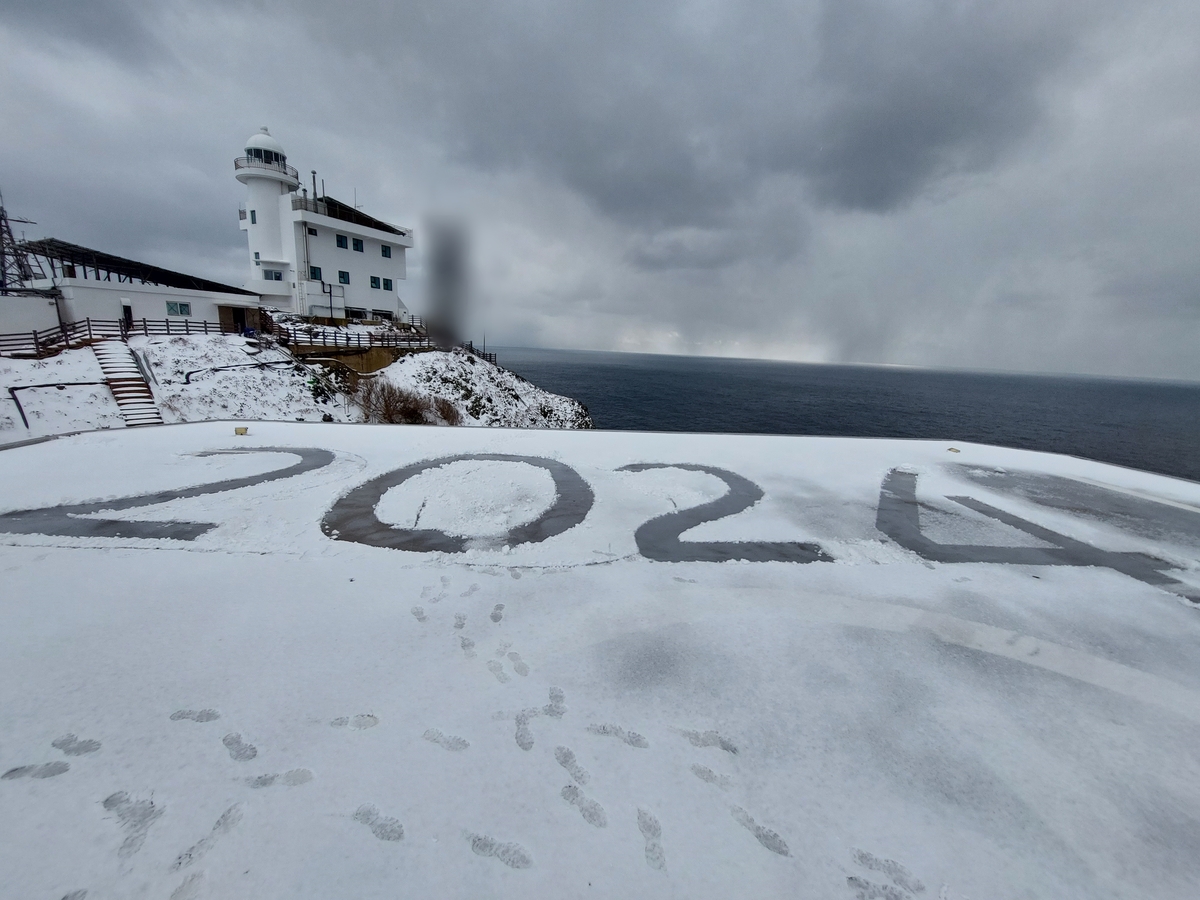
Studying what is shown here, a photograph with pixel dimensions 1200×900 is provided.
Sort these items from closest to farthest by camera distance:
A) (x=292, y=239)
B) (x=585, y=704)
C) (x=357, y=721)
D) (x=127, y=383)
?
(x=357, y=721) < (x=585, y=704) < (x=127, y=383) < (x=292, y=239)

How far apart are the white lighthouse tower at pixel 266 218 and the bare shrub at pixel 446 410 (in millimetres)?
20016

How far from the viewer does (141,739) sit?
120 inches

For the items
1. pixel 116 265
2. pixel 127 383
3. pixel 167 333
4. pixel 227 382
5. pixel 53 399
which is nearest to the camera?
pixel 53 399

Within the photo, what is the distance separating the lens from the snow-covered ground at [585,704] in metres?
2.44

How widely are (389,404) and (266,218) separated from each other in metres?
24.9

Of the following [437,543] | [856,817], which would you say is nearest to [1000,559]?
[856,817]

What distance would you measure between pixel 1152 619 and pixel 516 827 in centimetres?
664

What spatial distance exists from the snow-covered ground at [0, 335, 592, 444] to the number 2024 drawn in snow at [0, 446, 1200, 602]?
12.1 meters

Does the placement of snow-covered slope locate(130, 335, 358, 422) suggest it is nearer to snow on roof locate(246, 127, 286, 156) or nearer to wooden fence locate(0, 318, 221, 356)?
wooden fence locate(0, 318, 221, 356)

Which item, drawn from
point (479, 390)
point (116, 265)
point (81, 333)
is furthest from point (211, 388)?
point (116, 265)

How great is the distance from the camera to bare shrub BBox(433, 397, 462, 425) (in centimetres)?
2669

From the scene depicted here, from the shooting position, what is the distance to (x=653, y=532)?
262 inches

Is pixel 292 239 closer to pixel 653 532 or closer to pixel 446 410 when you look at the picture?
pixel 446 410

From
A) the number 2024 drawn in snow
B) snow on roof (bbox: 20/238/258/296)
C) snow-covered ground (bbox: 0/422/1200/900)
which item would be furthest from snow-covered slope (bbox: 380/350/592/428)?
snow-covered ground (bbox: 0/422/1200/900)
